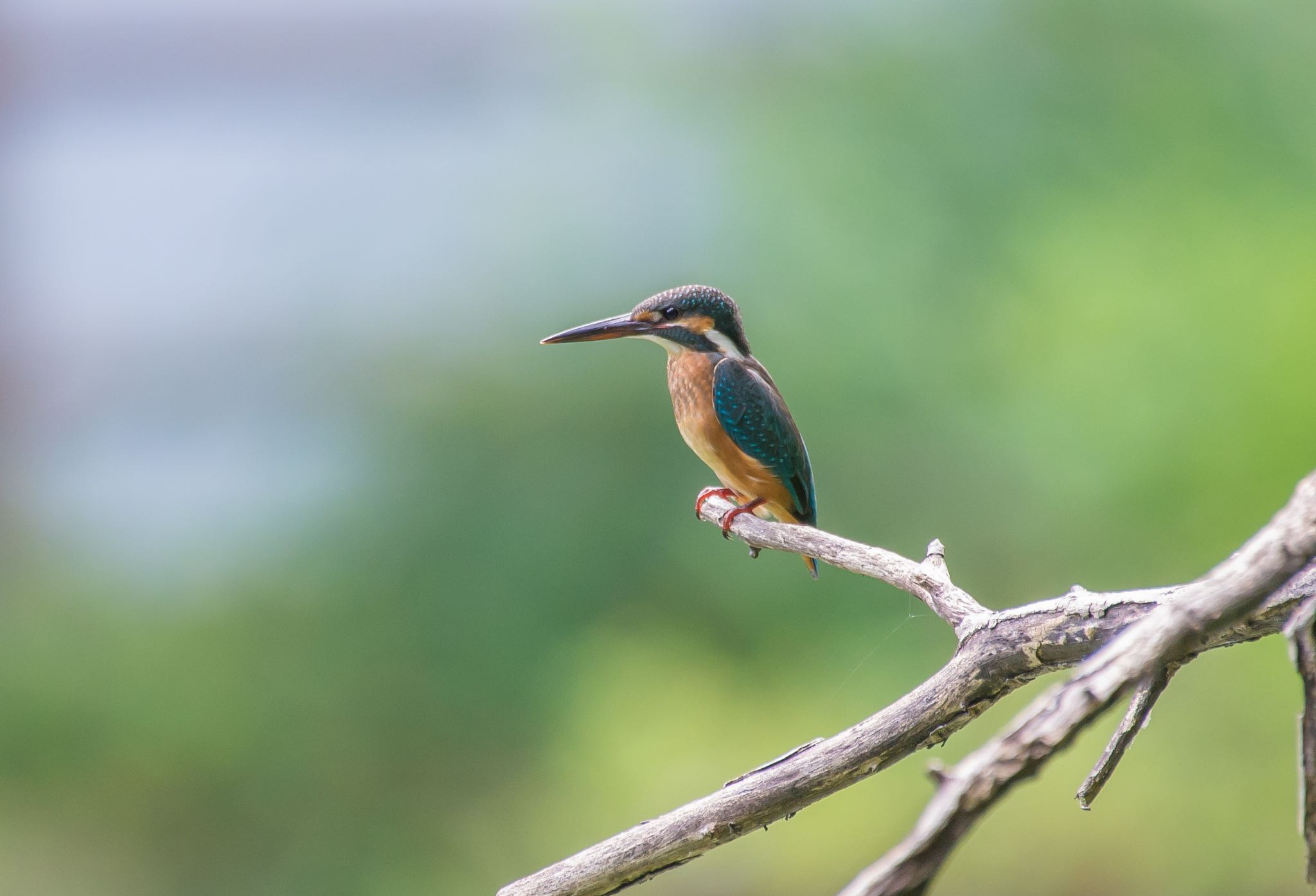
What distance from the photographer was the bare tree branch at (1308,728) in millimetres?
504

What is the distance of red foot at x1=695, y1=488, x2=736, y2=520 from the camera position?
6.64 feet

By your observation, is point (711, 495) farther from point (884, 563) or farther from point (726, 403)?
point (884, 563)

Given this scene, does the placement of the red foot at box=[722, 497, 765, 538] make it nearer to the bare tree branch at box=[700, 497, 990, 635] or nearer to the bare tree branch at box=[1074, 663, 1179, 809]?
the bare tree branch at box=[700, 497, 990, 635]

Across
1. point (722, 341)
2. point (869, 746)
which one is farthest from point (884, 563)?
point (722, 341)

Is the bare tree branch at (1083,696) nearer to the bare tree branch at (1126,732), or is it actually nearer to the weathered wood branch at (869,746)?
the bare tree branch at (1126,732)

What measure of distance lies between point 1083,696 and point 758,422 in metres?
1.48

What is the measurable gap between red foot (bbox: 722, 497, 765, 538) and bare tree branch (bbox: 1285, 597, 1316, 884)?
133 centimetres

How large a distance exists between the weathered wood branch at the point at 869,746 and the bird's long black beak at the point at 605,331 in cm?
99

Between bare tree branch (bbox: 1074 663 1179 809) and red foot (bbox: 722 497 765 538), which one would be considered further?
red foot (bbox: 722 497 765 538)

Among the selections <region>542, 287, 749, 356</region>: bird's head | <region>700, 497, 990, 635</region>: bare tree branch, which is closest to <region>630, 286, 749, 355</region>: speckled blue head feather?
<region>542, 287, 749, 356</region>: bird's head

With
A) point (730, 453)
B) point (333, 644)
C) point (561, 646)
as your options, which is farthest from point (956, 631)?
point (333, 644)

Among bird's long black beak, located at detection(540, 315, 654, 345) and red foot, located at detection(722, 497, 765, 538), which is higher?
bird's long black beak, located at detection(540, 315, 654, 345)

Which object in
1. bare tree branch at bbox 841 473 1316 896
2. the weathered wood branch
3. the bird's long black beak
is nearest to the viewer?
bare tree branch at bbox 841 473 1316 896

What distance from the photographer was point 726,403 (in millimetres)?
1958
